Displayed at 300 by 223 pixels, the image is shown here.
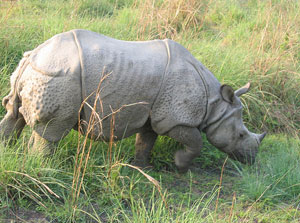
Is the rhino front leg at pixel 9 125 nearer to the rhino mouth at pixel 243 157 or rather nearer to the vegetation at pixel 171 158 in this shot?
the vegetation at pixel 171 158

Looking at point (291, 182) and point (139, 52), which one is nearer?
point (139, 52)

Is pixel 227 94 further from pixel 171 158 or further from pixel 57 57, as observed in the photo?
pixel 57 57

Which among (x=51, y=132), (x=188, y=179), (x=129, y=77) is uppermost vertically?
(x=129, y=77)

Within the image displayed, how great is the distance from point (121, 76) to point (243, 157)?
5.46 feet

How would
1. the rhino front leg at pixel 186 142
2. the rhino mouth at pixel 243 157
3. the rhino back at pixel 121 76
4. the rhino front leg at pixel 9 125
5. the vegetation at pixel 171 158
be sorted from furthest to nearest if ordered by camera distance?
the rhino mouth at pixel 243 157 → the rhino front leg at pixel 186 142 → the rhino front leg at pixel 9 125 → the rhino back at pixel 121 76 → the vegetation at pixel 171 158

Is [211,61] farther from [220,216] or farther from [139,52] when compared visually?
[220,216]

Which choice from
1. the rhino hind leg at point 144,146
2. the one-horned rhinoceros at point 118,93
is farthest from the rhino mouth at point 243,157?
the rhino hind leg at point 144,146

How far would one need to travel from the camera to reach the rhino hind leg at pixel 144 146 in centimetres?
445

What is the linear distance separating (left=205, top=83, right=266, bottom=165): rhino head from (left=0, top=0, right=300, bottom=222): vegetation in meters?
0.26

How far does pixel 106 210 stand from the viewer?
369cm

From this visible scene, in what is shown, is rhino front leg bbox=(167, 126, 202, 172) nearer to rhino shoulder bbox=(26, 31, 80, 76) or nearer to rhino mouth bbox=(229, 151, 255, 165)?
rhino mouth bbox=(229, 151, 255, 165)

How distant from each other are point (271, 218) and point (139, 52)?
1.90 meters

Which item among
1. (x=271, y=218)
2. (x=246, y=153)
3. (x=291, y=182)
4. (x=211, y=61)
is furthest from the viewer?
(x=211, y=61)

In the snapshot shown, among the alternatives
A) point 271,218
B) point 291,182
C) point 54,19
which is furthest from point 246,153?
point 54,19
